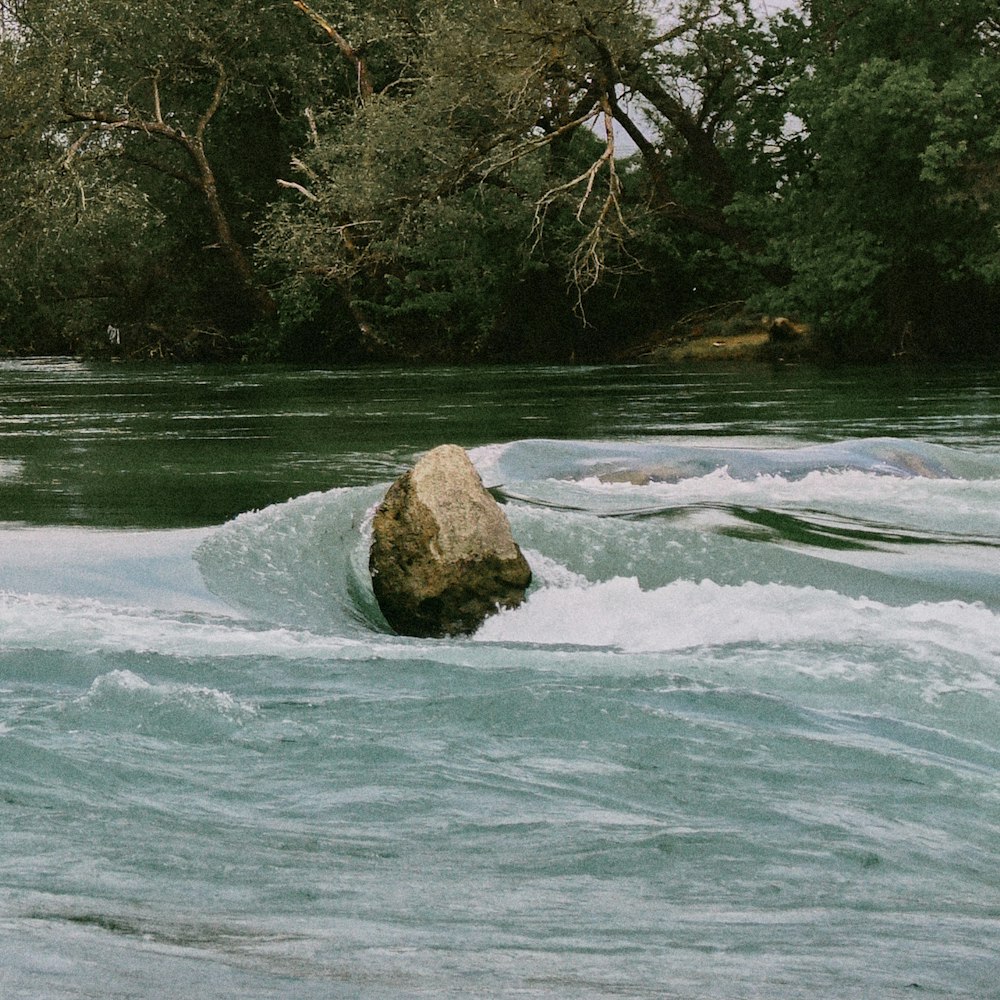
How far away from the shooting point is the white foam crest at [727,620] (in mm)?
7348

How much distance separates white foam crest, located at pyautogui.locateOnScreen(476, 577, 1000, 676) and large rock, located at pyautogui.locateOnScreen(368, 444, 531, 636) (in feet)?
0.52

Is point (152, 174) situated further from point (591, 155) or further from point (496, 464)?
point (496, 464)

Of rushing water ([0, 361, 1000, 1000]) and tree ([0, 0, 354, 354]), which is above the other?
tree ([0, 0, 354, 354])

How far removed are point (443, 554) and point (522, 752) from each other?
9.34 ft

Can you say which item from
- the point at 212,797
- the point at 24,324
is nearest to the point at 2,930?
the point at 212,797

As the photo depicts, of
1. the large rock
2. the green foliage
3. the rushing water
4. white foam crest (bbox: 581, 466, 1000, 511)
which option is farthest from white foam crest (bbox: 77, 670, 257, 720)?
the green foliage

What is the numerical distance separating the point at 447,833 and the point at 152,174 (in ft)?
114

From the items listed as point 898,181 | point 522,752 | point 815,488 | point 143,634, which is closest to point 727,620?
point 522,752

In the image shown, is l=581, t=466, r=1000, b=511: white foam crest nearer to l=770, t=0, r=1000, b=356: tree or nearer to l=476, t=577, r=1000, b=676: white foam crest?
l=476, t=577, r=1000, b=676: white foam crest

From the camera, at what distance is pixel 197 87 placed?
121ft

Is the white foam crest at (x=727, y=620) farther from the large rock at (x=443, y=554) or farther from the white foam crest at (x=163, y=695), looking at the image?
the white foam crest at (x=163, y=695)

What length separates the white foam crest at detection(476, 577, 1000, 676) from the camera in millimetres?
7348

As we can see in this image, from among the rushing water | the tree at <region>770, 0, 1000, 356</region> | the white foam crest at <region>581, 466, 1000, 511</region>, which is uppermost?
the tree at <region>770, 0, 1000, 356</region>

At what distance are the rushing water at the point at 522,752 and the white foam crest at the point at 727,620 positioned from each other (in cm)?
3
